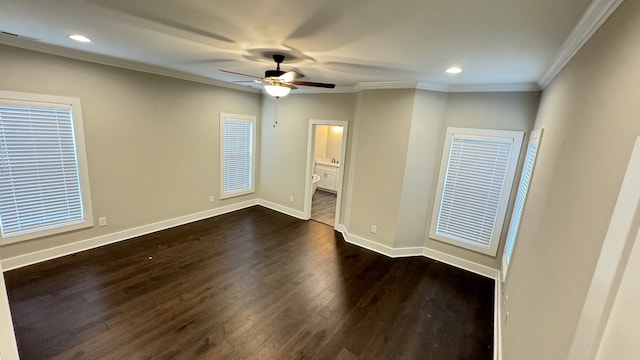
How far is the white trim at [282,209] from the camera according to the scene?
5605 millimetres

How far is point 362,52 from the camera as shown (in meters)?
2.37

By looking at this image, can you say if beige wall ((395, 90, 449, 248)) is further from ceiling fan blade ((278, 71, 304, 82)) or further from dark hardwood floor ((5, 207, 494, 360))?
ceiling fan blade ((278, 71, 304, 82))

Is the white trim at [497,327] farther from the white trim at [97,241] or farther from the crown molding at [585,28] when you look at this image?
the white trim at [97,241]

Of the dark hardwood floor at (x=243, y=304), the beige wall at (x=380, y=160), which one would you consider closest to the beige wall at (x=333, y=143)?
Result: the beige wall at (x=380, y=160)

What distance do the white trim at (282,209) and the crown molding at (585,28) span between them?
452 cm

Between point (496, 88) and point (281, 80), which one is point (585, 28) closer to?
point (496, 88)

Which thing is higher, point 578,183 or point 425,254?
point 578,183

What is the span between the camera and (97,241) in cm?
384

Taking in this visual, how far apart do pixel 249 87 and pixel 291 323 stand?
14.6ft

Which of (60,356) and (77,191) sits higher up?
(77,191)

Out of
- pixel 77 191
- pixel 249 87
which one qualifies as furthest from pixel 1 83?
pixel 249 87

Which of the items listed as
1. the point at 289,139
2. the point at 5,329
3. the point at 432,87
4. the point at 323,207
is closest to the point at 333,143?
the point at 323,207

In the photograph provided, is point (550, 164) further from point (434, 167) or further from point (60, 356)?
point (60, 356)

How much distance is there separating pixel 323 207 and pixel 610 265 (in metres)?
5.75
